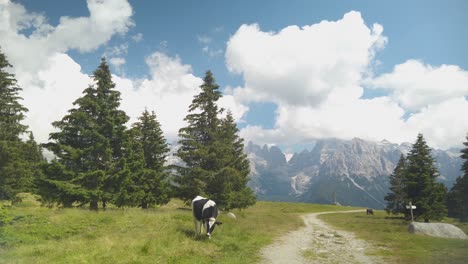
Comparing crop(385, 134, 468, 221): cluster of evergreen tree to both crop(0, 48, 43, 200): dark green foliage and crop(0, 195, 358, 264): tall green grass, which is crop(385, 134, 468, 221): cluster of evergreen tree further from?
crop(0, 48, 43, 200): dark green foliage

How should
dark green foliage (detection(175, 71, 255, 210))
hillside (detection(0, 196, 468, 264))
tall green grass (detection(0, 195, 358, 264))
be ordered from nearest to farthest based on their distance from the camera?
tall green grass (detection(0, 195, 358, 264)), hillside (detection(0, 196, 468, 264)), dark green foliage (detection(175, 71, 255, 210))

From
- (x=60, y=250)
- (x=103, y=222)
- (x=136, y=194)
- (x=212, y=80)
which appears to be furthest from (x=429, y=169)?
(x=60, y=250)

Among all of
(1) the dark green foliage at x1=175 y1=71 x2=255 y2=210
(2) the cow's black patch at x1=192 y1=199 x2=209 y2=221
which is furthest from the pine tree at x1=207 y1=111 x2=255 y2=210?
(2) the cow's black patch at x1=192 y1=199 x2=209 y2=221

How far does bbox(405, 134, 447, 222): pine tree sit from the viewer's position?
115ft

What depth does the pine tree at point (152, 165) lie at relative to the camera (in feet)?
100

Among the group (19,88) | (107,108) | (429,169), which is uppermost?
(19,88)

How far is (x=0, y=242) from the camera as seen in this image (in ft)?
37.6

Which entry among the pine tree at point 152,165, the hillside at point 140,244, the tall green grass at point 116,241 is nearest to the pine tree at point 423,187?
the hillside at point 140,244

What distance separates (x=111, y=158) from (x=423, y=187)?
1398 inches

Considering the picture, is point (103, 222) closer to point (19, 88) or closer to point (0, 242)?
point (0, 242)

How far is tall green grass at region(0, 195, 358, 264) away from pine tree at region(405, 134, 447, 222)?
26177mm

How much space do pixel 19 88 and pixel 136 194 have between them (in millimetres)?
16178

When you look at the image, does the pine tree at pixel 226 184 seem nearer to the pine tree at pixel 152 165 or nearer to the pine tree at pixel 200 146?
the pine tree at pixel 200 146

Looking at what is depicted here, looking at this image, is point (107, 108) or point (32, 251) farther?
point (107, 108)
